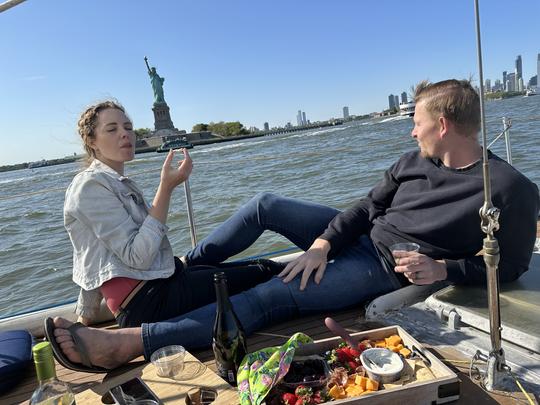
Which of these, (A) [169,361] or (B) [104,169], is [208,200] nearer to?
(B) [104,169]

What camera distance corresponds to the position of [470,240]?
1417mm

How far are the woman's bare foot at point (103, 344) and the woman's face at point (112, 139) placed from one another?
2.00 ft

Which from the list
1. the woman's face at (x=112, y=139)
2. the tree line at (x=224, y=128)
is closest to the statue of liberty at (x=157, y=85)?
the tree line at (x=224, y=128)

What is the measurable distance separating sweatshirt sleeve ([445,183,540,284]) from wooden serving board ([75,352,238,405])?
79cm

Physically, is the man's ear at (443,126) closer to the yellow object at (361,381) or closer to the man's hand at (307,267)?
the man's hand at (307,267)

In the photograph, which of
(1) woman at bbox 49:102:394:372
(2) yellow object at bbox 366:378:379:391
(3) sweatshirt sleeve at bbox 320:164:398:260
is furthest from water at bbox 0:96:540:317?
(2) yellow object at bbox 366:378:379:391

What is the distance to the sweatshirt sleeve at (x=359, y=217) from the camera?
64.7 inches

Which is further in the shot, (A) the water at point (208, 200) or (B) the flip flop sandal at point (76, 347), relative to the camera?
(A) the water at point (208, 200)

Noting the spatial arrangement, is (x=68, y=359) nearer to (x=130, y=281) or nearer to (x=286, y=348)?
(x=130, y=281)

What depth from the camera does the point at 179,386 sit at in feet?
3.49

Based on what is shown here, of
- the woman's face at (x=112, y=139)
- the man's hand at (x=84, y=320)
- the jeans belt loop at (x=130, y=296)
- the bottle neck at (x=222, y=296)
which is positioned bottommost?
the man's hand at (x=84, y=320)

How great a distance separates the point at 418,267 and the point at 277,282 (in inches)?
19.5

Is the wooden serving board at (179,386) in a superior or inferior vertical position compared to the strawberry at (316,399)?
inferior

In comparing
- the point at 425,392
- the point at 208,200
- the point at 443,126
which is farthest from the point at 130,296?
the point at 208,200
